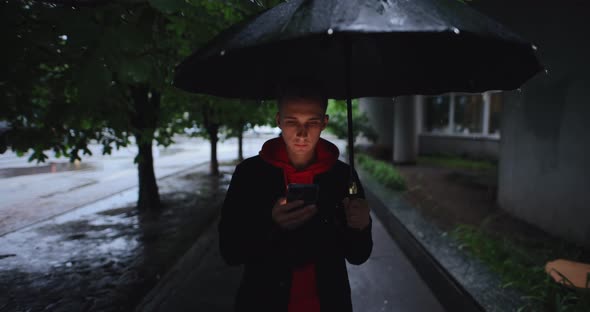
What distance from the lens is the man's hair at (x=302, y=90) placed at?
1534 millimetres

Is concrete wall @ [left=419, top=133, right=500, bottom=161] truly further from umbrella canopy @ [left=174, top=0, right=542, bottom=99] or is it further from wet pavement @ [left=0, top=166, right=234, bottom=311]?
umbrella canopy @ [left=174, top=0, right=542, bottom=99]

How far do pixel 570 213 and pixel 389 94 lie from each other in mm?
4193

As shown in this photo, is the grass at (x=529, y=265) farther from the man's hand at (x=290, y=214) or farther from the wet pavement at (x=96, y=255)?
the wet pavement at (x=96, y=255)

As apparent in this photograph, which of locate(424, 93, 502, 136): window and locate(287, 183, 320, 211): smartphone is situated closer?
locate(287, 183, 320, 211): smartphone

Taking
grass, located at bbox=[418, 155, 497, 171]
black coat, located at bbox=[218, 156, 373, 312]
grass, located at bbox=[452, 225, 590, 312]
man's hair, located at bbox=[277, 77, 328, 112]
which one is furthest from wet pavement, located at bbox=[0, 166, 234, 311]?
grass, located at bbox=[418, 155, 497, 171]

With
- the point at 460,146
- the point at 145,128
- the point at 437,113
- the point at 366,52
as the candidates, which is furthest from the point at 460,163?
the point at 366,52

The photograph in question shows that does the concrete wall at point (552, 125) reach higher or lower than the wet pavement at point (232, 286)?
higher

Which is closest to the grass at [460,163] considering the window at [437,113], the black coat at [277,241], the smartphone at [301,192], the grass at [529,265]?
the window at [437,113]

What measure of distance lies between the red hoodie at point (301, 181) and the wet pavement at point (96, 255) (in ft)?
7.91

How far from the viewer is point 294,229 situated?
1.53 metres

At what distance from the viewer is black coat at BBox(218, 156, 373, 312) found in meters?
1.52

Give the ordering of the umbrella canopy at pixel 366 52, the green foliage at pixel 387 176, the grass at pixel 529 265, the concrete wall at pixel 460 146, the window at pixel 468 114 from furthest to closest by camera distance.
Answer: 1. the window at pixel 468 114
2. the concrete wall at pixel 460 146
3. the green foliage at pixel 387 176
4. the grass at pixel 529 265
5. the umbrella canopy at pixel 366 52

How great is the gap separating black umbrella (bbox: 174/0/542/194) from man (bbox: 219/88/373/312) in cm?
22

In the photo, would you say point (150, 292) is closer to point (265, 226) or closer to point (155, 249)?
point (155, 249)
